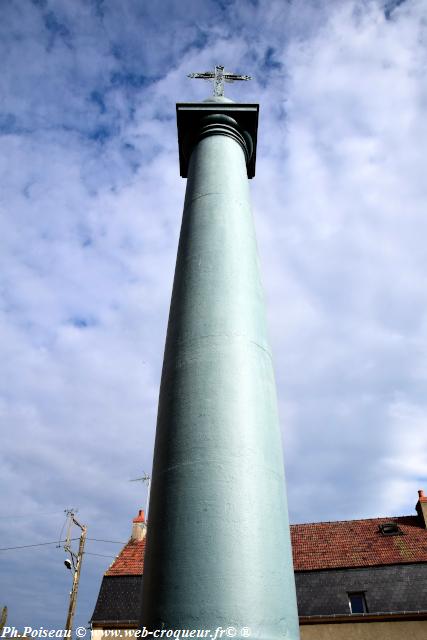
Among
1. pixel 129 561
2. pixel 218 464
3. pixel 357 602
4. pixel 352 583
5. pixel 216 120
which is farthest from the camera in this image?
pixel 129 561

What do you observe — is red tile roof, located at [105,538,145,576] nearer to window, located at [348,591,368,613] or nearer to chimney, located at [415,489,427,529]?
window, located at [348,591,368,613]

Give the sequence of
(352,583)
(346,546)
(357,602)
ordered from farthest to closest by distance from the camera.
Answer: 1. (346,546)
2. (352,583)
3. (357,602)

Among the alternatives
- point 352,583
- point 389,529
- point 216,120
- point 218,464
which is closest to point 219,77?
point 216,120

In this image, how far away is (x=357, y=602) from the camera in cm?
1888

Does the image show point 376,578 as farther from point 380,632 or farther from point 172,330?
point 172,330

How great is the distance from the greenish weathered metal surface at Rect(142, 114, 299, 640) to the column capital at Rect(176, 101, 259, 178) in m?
1.95

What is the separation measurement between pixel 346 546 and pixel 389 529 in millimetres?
2172

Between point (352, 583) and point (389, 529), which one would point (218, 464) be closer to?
point (352, 583)

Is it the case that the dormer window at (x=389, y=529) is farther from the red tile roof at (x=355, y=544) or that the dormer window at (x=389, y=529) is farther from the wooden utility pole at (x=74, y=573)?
the wooden utility pole at (x=74, y=573)

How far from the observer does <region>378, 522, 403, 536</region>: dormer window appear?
21.5 metres

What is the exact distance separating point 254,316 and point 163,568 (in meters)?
2.16

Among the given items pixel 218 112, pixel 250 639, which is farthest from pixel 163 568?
pixel 218 112

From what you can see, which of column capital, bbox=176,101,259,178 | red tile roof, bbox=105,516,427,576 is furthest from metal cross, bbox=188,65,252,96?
red tile roof, bbox=105,516,427,576

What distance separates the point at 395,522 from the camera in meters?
22.2
